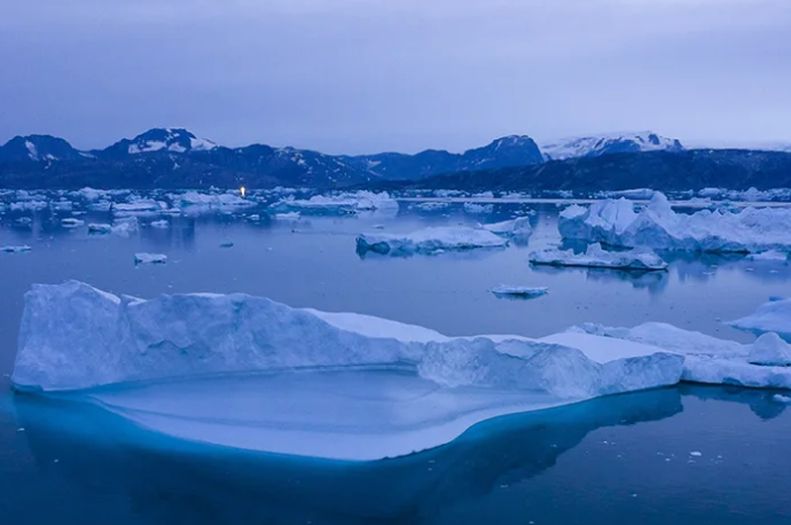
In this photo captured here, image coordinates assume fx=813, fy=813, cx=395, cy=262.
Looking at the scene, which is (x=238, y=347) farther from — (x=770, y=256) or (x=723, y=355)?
(x=770, y=256)

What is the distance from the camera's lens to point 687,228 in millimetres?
22281

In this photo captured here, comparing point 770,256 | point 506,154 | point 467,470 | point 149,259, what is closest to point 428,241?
point 149,259

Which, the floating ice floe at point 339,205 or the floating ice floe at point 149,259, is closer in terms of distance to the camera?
the floating ice floe at point 149,259

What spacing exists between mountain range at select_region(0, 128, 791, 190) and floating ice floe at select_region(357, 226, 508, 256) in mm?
52477

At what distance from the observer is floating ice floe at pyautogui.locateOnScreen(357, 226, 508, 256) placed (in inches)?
831

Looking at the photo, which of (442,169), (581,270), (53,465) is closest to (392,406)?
(53,465)

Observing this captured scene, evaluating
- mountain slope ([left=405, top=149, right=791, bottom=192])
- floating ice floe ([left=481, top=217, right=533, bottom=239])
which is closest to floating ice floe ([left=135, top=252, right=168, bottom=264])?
floating ice floe ([left=481, top=217, right=533, bottom=239])

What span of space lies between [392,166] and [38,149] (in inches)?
2654

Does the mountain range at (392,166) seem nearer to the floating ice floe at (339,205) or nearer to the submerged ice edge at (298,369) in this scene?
the floating ice floe at (339,205)

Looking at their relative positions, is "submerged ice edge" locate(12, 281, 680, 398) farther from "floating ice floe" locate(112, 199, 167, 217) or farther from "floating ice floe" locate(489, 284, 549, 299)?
"floating ice floe" locate(112, 199, 167, 217)

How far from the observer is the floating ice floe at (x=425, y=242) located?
21.1 metres

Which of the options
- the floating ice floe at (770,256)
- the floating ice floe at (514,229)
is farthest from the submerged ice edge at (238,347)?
the floating ice floe at (514,229)

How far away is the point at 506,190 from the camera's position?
241 feet

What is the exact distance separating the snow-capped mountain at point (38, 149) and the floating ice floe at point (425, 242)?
137647mm
